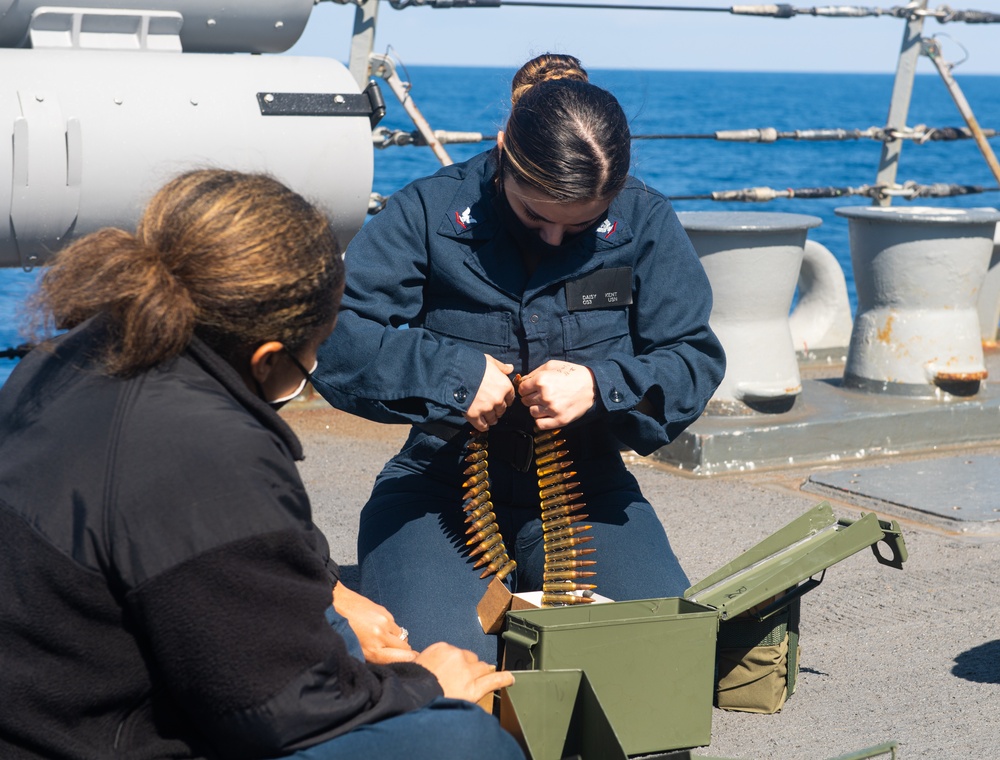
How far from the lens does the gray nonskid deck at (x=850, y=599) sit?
10.9 feet

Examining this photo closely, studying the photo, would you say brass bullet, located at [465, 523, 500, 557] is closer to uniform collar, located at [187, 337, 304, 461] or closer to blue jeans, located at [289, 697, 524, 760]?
blue jeans, located at [289, 697, 524, 760]

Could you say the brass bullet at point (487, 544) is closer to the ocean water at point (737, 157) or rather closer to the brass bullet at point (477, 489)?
the brass bullet at point (477, 489)

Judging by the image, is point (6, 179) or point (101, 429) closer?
point (101, 429)

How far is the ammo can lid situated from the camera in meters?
3.16

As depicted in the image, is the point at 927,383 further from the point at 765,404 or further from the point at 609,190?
the point at 609,190

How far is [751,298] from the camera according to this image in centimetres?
618

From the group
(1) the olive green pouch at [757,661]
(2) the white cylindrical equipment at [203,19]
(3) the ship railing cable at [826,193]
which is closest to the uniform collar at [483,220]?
(1) the olive green pouch at [757,661]

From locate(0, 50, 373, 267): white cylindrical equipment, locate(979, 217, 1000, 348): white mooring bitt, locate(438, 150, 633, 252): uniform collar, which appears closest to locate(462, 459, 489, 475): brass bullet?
locate(438, 150, 633, 252): uniform collar

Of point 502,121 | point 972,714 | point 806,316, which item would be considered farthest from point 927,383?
point 502,121

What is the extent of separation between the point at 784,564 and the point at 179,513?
1.85m

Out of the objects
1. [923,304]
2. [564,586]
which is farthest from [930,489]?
[564,586]

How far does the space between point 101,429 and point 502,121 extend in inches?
71.7

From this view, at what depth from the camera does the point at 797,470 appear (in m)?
5.78

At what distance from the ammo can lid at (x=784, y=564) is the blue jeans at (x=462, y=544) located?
0.39ft
